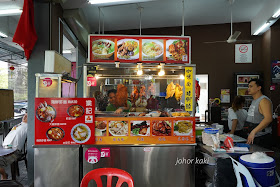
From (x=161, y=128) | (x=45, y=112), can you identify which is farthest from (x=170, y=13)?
(x=45, y=112)

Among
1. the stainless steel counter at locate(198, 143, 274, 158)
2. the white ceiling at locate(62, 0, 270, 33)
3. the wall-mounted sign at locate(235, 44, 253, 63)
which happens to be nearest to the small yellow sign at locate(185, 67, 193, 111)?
the stainless steel counter at locate(198, 143, 274, 158)

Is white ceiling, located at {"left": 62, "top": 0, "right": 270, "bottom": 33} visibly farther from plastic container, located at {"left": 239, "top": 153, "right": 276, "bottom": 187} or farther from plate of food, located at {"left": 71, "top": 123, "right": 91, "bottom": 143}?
plastic container, located at {"left": 239, "top": 153, "right": 276, "bottom": 187}

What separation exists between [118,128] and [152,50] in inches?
51.5

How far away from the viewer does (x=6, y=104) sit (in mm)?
4176

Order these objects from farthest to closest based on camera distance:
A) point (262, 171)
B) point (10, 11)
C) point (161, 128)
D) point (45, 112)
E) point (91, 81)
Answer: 1. point (10, 11)
2. point (91, 81)
3. point (161, 128)
4. point (45, 112)
5. point (262, 171)

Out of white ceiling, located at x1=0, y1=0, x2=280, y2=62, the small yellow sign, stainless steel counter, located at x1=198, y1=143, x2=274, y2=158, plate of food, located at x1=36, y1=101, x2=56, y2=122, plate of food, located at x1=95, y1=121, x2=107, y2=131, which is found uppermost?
white ceiling, located at x1=0, y1=0, x2=280, y2=62

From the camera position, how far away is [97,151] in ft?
9.36

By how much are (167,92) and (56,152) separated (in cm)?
191

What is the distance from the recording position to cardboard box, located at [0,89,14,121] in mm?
4029

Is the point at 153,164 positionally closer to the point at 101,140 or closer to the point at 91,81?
the point at 101,140

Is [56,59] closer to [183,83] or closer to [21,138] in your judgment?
[21,138]

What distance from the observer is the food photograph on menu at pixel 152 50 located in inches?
126

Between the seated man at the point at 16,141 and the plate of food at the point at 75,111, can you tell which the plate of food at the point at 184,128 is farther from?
the seated man at the point at 16,141

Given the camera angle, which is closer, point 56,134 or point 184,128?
point 56,134
